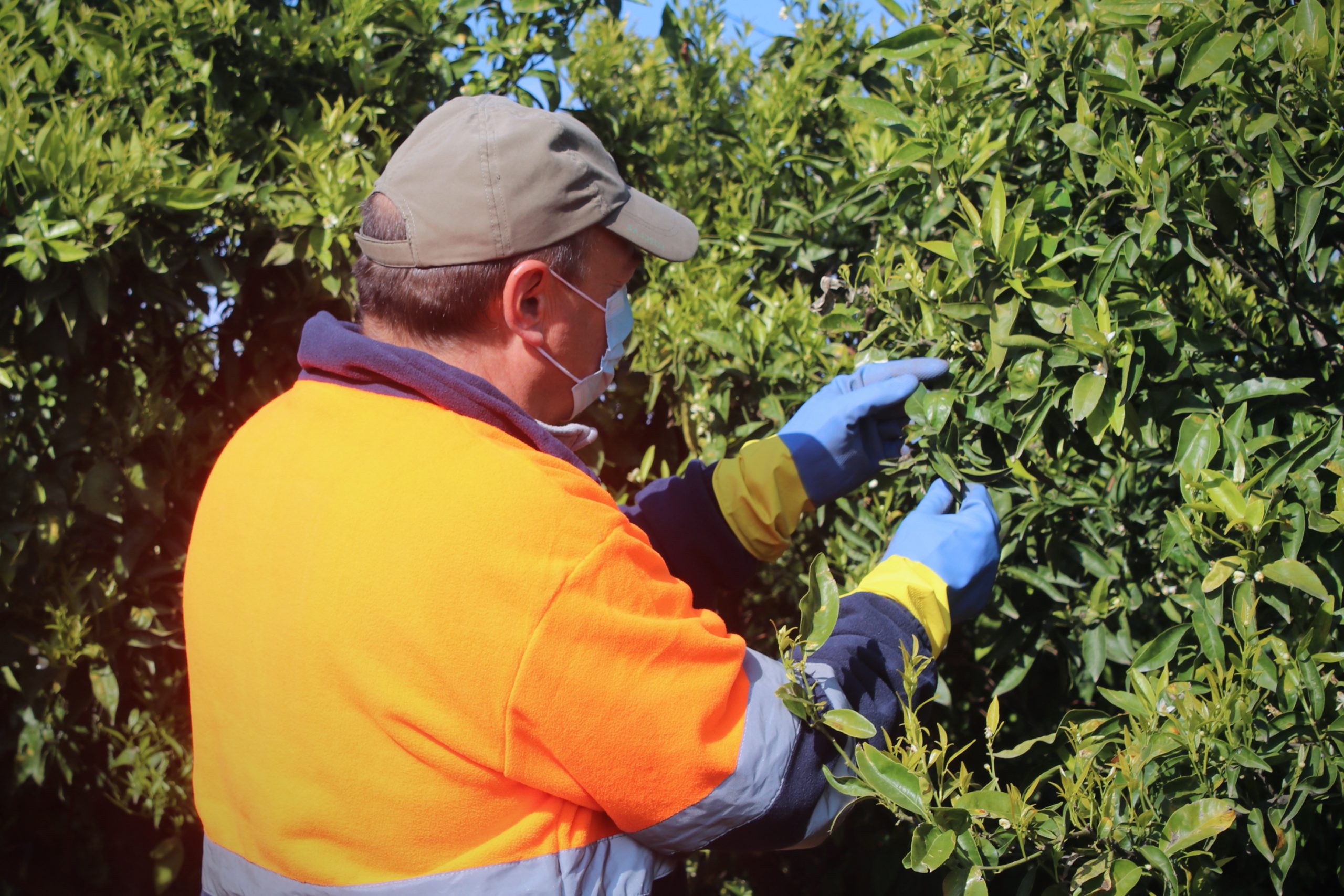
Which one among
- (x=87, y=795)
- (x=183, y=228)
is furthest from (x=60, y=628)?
(x=183, y=228)

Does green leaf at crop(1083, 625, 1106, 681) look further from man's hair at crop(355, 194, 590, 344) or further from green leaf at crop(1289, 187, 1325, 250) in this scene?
man's hair at crop(355, 194, 590, 344)

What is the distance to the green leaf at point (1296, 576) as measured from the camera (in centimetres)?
131

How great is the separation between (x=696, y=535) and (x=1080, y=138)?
1.00m

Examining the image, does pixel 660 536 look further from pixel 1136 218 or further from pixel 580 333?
pixel 1136 218

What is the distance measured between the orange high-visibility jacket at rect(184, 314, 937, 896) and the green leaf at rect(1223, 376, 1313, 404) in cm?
77

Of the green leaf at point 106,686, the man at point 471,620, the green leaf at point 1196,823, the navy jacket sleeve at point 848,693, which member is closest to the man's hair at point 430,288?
the man at point 471,620

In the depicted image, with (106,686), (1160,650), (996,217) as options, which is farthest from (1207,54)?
(106,686)

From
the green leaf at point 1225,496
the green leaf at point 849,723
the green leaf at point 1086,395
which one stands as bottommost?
the green leaf at point 849,723

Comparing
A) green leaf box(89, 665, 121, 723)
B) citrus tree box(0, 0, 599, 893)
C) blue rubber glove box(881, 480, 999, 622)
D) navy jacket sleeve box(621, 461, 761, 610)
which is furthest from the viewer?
green leaf box(89, 665, 121, 723)

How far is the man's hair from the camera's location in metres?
1.48

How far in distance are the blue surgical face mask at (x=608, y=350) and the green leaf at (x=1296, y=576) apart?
1029 millimetres

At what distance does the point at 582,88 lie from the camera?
2887 millimetres

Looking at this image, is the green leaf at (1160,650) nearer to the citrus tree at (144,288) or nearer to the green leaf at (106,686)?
the citrus tree at (144,288)

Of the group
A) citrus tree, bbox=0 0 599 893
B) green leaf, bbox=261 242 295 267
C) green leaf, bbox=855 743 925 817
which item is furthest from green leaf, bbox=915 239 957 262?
green leaf, bbox=261 242 295 267
